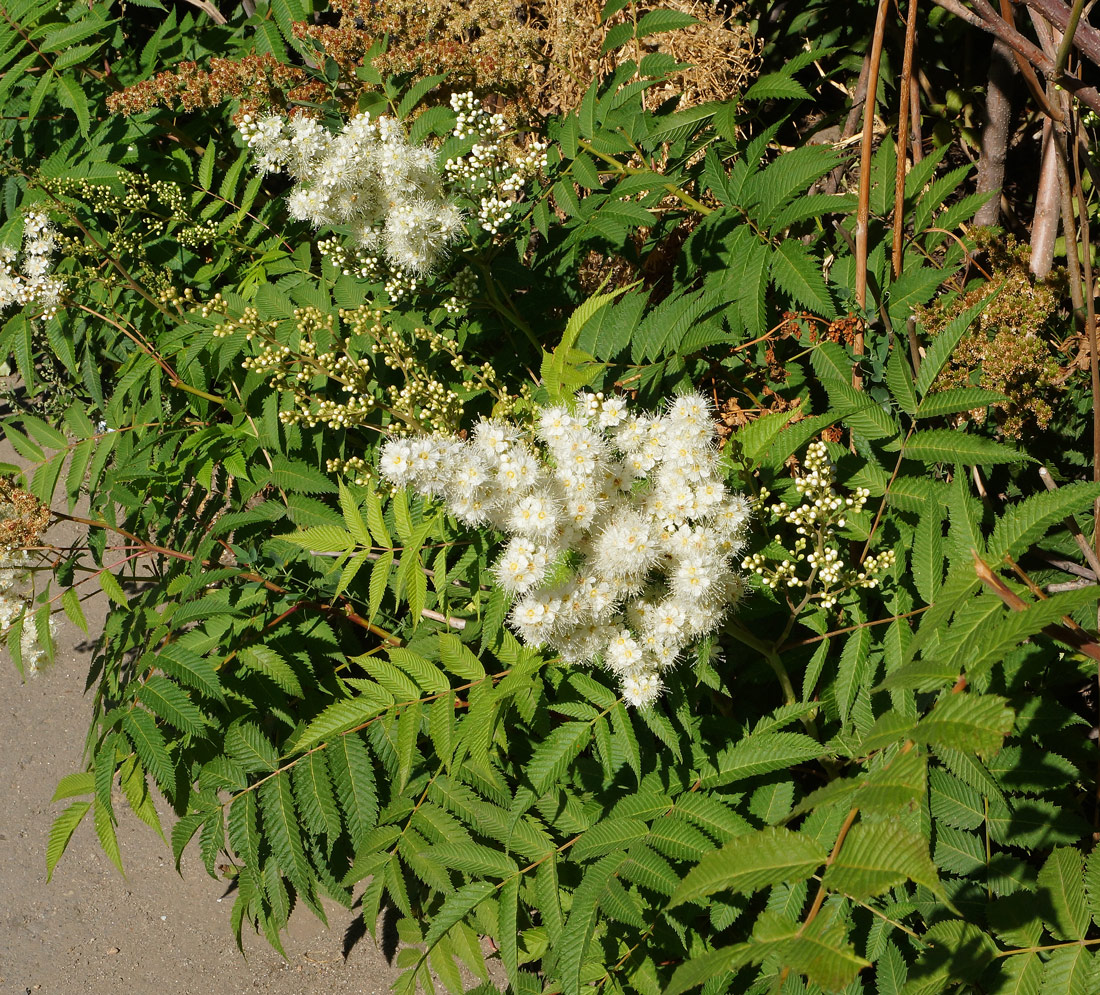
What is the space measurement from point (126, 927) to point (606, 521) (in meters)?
2.73

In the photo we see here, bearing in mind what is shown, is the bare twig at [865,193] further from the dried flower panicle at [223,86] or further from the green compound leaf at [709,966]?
the dried flower panicle at [223,86]

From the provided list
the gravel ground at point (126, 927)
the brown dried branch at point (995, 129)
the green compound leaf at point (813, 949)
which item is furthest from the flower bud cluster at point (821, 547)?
the gravel ground at point (126, 927)

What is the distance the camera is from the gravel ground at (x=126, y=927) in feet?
9.28

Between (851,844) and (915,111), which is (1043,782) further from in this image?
(915,111)

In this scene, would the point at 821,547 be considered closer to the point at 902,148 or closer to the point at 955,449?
the point at 955,449

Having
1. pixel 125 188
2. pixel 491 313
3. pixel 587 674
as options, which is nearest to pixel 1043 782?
pixel 587 674

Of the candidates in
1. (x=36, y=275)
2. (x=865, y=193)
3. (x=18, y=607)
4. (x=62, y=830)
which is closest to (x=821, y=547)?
(x=865, y=193)

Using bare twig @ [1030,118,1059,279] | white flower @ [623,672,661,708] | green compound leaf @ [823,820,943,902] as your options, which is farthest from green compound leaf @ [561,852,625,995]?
bare twig @ [1030,118,1059,279]

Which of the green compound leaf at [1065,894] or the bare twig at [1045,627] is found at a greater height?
the bare twig at [1045,627]

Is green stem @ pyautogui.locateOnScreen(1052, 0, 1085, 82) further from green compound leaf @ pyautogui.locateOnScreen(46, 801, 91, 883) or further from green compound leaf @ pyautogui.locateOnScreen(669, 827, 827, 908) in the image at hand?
green compound leaf @ pyautogui.locateOnScreen(46, 801, 91, 883)

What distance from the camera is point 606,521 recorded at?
1.47 m

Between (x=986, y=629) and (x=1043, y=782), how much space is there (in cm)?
61

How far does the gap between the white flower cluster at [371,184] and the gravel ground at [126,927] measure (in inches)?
88.9

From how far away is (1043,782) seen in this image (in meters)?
1.56
